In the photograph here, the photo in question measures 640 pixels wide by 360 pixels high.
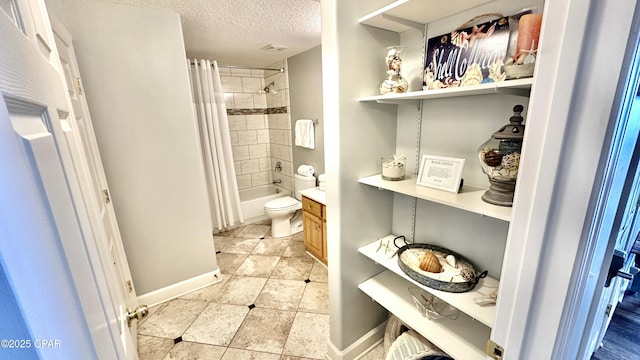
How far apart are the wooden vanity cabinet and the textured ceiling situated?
161 cm

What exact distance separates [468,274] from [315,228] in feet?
5.32

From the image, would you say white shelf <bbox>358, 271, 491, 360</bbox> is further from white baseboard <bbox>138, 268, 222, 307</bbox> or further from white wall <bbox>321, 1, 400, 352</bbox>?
white baseboard <bbox>138, 268, 222, 307</bbox>

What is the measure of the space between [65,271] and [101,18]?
2.02 m

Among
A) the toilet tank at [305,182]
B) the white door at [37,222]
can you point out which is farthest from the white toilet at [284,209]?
the white door at [37,222]

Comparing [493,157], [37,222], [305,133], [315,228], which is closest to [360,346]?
[315,228]

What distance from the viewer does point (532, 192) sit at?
581mm

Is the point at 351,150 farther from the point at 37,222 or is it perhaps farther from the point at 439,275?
the point at 37,222

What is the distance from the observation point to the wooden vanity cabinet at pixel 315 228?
8.02 feet

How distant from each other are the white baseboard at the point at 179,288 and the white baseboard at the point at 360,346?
4.29ft

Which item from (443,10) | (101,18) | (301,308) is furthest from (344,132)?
(101,18)

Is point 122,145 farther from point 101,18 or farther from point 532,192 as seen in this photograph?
point 532,192

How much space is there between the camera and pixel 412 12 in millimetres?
1081

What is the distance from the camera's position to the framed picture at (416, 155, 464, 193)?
3.51ft

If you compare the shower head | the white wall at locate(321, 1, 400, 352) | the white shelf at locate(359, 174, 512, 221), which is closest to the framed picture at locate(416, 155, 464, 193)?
the white shelf at locate(359, 174, 512, 221)
